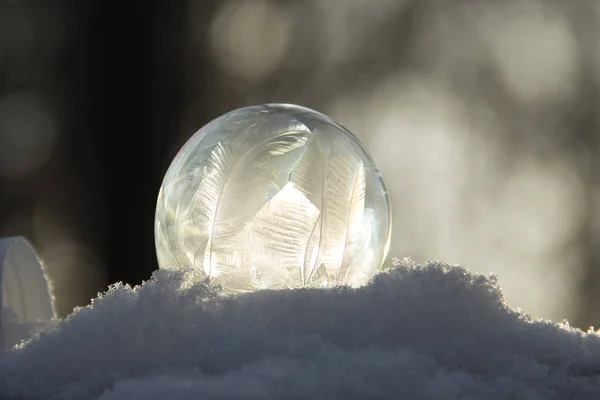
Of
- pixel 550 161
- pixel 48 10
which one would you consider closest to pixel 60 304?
pixel 48 10

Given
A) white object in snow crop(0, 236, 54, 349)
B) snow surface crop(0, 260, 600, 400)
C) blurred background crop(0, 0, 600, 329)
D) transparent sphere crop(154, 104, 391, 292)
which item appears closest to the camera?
snow surface crop(0, 260, 600, 400)

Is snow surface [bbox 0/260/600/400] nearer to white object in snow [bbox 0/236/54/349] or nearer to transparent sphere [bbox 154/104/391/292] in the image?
transparent sphere [bbox 154/104/391/292]

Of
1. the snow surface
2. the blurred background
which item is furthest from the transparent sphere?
the blurred background

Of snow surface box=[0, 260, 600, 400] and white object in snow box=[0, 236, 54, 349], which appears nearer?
snow surface box=[0, 260, 600, 400]

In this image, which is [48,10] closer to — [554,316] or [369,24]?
[369,24]

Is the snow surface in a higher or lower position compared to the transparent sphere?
lower

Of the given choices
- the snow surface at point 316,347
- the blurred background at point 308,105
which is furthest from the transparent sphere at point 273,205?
the blurred background at point 308,105

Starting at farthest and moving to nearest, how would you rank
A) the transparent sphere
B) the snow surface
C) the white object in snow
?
the white object in snow → the transparent sphere → the snow surface
